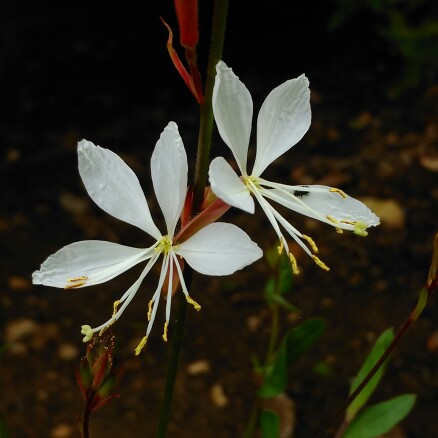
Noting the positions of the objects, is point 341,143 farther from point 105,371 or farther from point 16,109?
point 105,371

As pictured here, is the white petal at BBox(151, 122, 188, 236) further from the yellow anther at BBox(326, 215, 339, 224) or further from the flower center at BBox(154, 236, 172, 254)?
the yellow anther at BBox(326, 215, 339, 224)

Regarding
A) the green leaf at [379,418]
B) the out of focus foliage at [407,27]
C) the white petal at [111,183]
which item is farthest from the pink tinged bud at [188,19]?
the out of focus foliage at [407,27]

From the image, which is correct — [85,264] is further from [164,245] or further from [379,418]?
[379,418]

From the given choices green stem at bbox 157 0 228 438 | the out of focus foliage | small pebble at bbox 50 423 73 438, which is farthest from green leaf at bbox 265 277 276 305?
the out of focus foliage

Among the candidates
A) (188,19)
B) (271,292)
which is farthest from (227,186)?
(271,292)

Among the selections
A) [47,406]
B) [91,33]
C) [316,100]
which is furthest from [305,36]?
[47,406]
